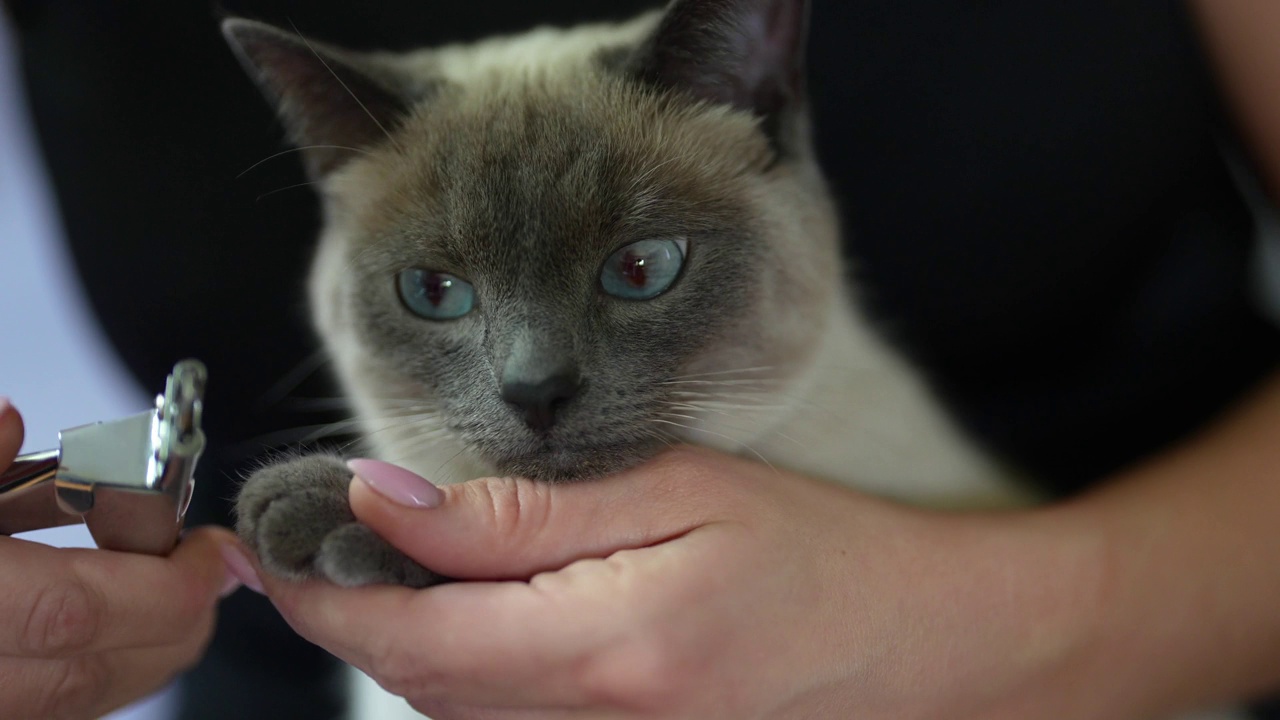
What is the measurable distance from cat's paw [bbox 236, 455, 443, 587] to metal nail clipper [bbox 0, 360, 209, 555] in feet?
0.22

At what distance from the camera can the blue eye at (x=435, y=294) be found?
3.54 ft

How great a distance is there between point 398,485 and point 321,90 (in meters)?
0.61

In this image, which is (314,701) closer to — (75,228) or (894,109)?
→ (75,228)

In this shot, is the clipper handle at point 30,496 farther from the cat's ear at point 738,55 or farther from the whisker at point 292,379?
the cat's ear at point 738,55

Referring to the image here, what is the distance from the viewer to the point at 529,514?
906mm

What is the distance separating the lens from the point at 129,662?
1094 mm

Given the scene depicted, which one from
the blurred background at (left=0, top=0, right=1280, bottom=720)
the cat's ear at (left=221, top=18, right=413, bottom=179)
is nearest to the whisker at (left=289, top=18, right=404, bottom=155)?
the cat's ear at (left=221, top=18, right=413, bottom=179)

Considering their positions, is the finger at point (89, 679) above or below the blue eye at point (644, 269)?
below

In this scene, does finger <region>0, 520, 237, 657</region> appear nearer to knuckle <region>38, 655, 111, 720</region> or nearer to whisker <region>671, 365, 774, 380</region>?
knuckle <region>38, 655, 111, 720</region>

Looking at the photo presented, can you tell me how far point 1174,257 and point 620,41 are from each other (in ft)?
3.05

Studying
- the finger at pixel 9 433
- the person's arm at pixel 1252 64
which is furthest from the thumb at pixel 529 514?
the person's arm at pixel 1252 64

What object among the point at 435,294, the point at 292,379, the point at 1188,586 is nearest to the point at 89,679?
the point at 292,379

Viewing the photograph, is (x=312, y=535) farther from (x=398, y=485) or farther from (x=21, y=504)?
(x=21, y=504)

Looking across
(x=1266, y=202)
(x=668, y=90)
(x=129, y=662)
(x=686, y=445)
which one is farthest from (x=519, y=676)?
(x=1266, y=202)
